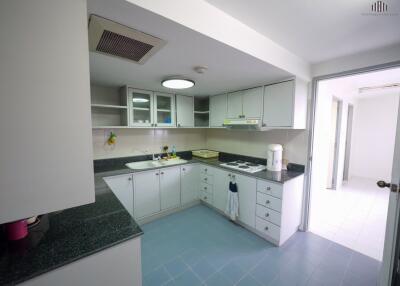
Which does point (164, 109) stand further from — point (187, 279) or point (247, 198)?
point (187, 279)

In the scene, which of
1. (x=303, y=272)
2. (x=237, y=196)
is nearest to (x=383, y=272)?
(x=303, y=272)

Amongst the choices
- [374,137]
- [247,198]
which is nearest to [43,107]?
[247,198]

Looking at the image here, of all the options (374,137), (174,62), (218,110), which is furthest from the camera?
(374,137)

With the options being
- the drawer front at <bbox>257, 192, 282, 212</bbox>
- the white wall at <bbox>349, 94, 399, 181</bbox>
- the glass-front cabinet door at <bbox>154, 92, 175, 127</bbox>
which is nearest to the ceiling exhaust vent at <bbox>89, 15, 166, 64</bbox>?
the glass-front cabinet door at <bbox>154, 92, 175, 127</bbox>

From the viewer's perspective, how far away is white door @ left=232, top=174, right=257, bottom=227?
217cm

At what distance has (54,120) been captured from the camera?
0.69 meters

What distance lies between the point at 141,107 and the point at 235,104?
1461 mm

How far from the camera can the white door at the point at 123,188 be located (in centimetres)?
212

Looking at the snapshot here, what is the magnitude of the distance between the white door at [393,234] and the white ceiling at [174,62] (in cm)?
119

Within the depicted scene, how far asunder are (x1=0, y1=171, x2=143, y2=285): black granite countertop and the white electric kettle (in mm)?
1903

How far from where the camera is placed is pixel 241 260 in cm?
178

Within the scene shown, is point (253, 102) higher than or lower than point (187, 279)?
higher

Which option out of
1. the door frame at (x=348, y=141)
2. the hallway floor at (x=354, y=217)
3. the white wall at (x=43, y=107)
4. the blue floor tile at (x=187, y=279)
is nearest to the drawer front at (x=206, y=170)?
the blue floor tile at (x=187, y=279)

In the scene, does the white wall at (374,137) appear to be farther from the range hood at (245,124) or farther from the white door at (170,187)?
the white door at (170,187)
